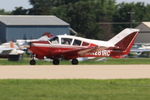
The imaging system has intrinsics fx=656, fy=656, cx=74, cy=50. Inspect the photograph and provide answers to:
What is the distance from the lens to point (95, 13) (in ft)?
419

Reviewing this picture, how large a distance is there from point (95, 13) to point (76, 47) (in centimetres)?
9014

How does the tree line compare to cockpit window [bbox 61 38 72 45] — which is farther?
the tree line

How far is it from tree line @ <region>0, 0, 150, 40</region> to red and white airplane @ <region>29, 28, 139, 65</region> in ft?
229

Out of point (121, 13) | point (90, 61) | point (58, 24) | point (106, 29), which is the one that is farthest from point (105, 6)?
point (90, 61)

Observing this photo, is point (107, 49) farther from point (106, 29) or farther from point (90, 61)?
point (106, 29)
